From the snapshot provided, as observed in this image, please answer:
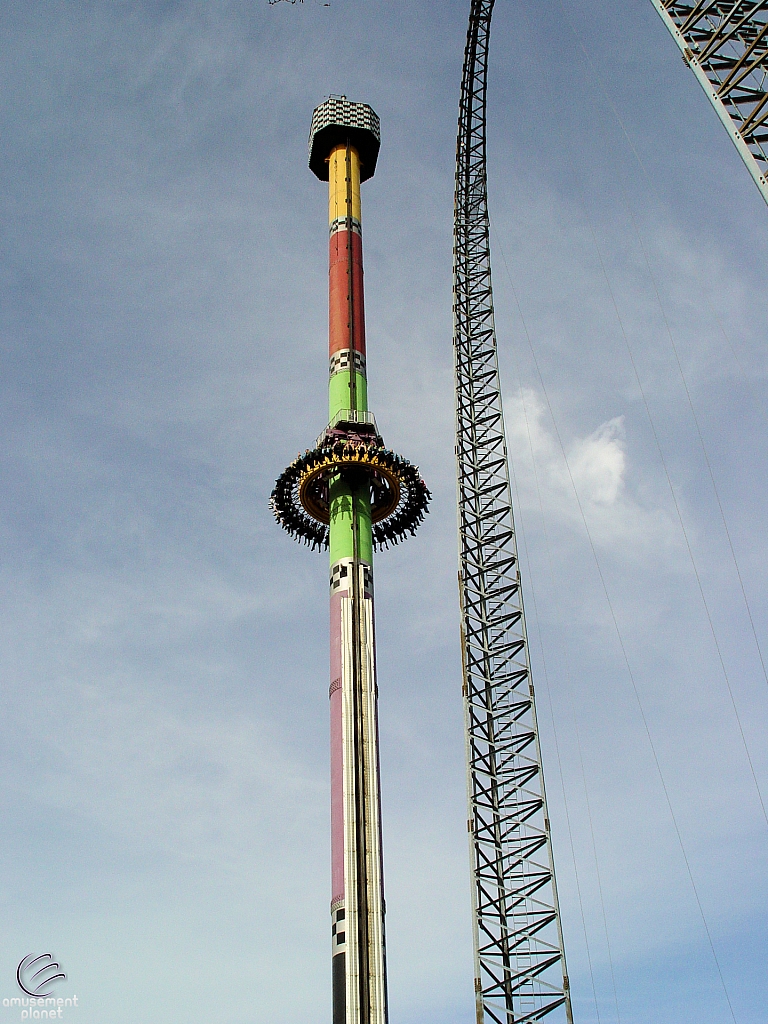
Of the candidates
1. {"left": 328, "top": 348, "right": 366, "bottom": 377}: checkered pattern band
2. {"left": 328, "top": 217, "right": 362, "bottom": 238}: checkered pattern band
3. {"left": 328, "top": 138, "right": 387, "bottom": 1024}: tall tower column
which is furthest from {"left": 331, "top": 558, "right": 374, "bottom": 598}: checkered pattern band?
{"left": 328, "top": 217, "right": 362, "bottom": 238}: checkered pattern band

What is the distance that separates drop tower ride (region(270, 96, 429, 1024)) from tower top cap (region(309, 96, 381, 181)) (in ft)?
0.42

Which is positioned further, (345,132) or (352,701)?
(345,132)

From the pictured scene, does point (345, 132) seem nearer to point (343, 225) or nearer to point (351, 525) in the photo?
point (343, 225)

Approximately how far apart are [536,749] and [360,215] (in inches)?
2432

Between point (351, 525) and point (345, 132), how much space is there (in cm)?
4895

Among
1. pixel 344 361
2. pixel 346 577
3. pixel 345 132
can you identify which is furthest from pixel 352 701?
pixel 345 132

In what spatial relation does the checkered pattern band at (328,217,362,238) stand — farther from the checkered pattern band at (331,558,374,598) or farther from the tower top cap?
the checkered pattern band at (331,558,374,598)

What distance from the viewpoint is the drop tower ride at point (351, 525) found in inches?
2876

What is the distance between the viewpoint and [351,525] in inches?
3541

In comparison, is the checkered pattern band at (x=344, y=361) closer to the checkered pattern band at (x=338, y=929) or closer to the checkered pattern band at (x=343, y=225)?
the checkered pattern band at (x=343, y=225)

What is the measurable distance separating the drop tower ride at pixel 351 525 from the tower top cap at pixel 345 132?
0.42 ft

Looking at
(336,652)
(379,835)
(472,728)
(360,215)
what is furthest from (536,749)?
(360,215)

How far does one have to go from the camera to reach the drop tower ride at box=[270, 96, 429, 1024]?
73062 mm

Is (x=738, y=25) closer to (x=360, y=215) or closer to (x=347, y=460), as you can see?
(x=347, y=460)
